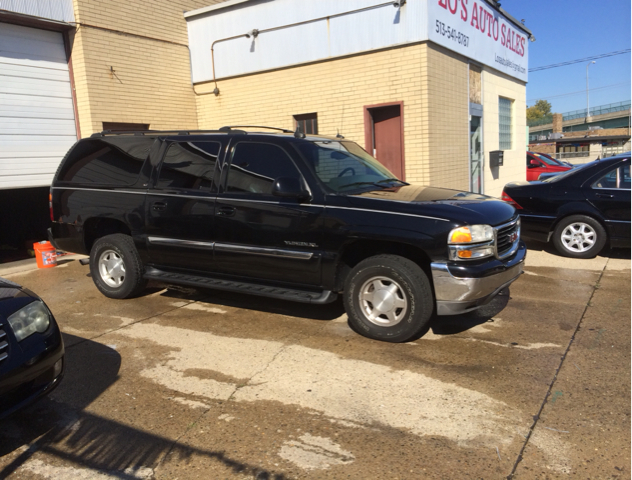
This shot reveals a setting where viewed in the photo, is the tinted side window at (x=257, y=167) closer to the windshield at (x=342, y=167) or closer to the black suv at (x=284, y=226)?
the black suv at (x=284, y=226)

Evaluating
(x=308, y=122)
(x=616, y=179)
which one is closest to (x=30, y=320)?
(x=616, y=179)

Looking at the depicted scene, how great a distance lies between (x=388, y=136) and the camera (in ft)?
34.9

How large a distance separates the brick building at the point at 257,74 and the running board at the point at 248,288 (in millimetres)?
5221

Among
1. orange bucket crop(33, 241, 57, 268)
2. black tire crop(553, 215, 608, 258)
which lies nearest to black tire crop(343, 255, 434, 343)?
black tire crop(553, 215, 608, 258)

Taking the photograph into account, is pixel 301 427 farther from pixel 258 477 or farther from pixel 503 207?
pixel 503 207

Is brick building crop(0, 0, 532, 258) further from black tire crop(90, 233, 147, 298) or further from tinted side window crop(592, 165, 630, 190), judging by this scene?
black tire crop(90, 233, 147, 298)

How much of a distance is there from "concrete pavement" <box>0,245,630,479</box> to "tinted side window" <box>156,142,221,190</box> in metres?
1.44

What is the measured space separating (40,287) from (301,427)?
18.3 feet

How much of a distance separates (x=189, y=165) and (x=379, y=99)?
18.5 feet

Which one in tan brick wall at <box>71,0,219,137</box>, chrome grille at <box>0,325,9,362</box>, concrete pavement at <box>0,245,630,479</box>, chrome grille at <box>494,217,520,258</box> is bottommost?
concrete pavement at <box>0,245,630,479</box>

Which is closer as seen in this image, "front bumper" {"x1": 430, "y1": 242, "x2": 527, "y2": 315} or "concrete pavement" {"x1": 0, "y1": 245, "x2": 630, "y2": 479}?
"concrete pavement" {"x1": 0, "y1": 245, "x2": 630, "y2": 479}

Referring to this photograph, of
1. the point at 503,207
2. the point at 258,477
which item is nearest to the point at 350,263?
the point at 503,207

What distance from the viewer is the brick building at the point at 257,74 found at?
973 centimetres

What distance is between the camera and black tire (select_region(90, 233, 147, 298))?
6250mm
